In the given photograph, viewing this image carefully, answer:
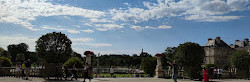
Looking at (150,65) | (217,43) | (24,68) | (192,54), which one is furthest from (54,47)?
(217,43)

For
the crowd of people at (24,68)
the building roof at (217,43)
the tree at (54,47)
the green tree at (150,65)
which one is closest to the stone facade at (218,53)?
the building roof at (217,43)

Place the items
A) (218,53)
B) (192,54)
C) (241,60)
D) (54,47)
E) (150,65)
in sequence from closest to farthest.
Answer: (54,47) < (150,65) < (192,54) < (241,60) < (218,53)

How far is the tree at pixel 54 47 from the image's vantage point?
1995cm

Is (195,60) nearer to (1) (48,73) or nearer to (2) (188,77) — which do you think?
(2) (188,77)

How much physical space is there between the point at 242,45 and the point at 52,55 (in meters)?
90.6

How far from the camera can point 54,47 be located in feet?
66.2

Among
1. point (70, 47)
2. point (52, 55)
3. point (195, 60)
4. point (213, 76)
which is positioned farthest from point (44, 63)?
point (195, 60)

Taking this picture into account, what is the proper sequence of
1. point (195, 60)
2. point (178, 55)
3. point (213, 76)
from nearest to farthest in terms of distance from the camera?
point (213, 76) → point (195, 60) → point (178, 55)

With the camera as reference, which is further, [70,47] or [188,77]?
[188,77]

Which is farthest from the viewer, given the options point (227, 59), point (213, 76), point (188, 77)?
point (227, 59)

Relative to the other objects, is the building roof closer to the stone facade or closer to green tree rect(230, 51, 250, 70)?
the stone facade

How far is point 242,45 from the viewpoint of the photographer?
90.8 metres

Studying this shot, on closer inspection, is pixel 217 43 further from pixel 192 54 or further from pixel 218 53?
pixel 192 54

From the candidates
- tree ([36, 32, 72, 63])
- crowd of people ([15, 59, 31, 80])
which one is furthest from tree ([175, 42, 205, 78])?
crowd of people ([15, 59, 31, 80])
